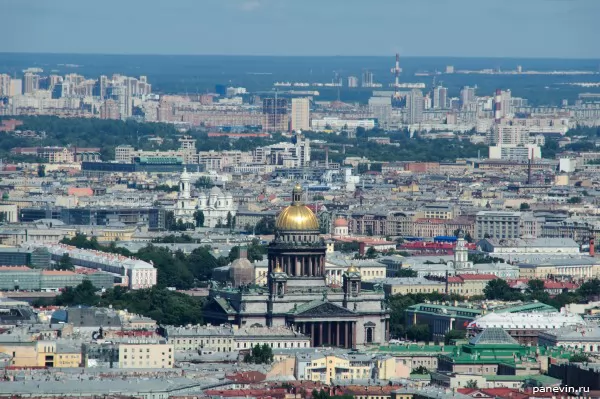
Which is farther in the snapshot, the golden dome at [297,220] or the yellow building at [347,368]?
the golden dome at [297,220]

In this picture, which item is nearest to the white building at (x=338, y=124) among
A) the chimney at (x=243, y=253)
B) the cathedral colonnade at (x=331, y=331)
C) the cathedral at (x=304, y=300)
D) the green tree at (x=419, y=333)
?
the chimney at (x=243, y=253)

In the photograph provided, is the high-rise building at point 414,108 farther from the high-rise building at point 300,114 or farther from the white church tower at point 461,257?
the white church tower at point 461,257

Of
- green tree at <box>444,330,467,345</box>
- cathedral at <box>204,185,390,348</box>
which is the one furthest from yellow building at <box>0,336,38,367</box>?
green tree at <box>444,330,467,345</box>

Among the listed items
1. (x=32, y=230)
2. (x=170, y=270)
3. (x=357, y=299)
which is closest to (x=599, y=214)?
(x=32, y=230)

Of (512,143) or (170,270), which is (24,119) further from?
(170,270)

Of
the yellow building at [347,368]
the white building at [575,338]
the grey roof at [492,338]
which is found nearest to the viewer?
the yellow building at [347,368]

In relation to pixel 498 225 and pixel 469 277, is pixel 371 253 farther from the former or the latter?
pixel 498 225

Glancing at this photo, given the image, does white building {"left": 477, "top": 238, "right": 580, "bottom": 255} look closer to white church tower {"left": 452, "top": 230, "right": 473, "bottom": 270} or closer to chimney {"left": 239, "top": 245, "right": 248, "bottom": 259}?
white church tower {"left": 452, "top": 230, "right": 473, "bottom": 270}
